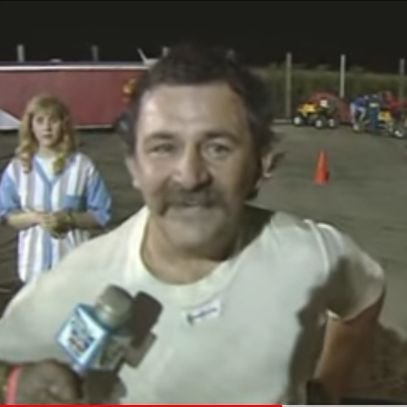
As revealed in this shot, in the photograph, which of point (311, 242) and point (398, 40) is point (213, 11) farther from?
point (311, 242)

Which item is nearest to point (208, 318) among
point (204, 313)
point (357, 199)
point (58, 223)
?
point (204, 313)

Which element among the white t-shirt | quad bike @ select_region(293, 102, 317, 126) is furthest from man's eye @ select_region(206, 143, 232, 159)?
quad bike @ select_region(293, 102, 317, 126)

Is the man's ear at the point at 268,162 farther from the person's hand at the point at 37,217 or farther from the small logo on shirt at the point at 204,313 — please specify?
the person's hand at the point at 37,217

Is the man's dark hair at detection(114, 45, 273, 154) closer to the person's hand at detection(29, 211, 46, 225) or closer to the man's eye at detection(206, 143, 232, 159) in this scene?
the man's eye at detection(206, 143, 232, 159)

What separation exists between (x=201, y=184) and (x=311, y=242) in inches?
7.6

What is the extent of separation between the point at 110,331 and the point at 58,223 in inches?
84.1

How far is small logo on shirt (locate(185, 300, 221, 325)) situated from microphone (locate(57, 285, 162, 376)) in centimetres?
4

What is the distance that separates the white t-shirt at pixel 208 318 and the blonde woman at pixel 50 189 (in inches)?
77.4

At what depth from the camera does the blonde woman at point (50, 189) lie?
327 cm

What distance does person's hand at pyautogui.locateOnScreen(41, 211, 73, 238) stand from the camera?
10.7ft

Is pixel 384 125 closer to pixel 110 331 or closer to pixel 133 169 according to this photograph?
pixel 133 169

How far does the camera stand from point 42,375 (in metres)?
1.13

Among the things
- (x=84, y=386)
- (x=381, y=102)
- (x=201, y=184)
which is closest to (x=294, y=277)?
(x=201, y=184)

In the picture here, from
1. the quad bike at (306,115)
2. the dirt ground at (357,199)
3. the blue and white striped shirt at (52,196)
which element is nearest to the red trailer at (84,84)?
the dirt ground at (357,199)
